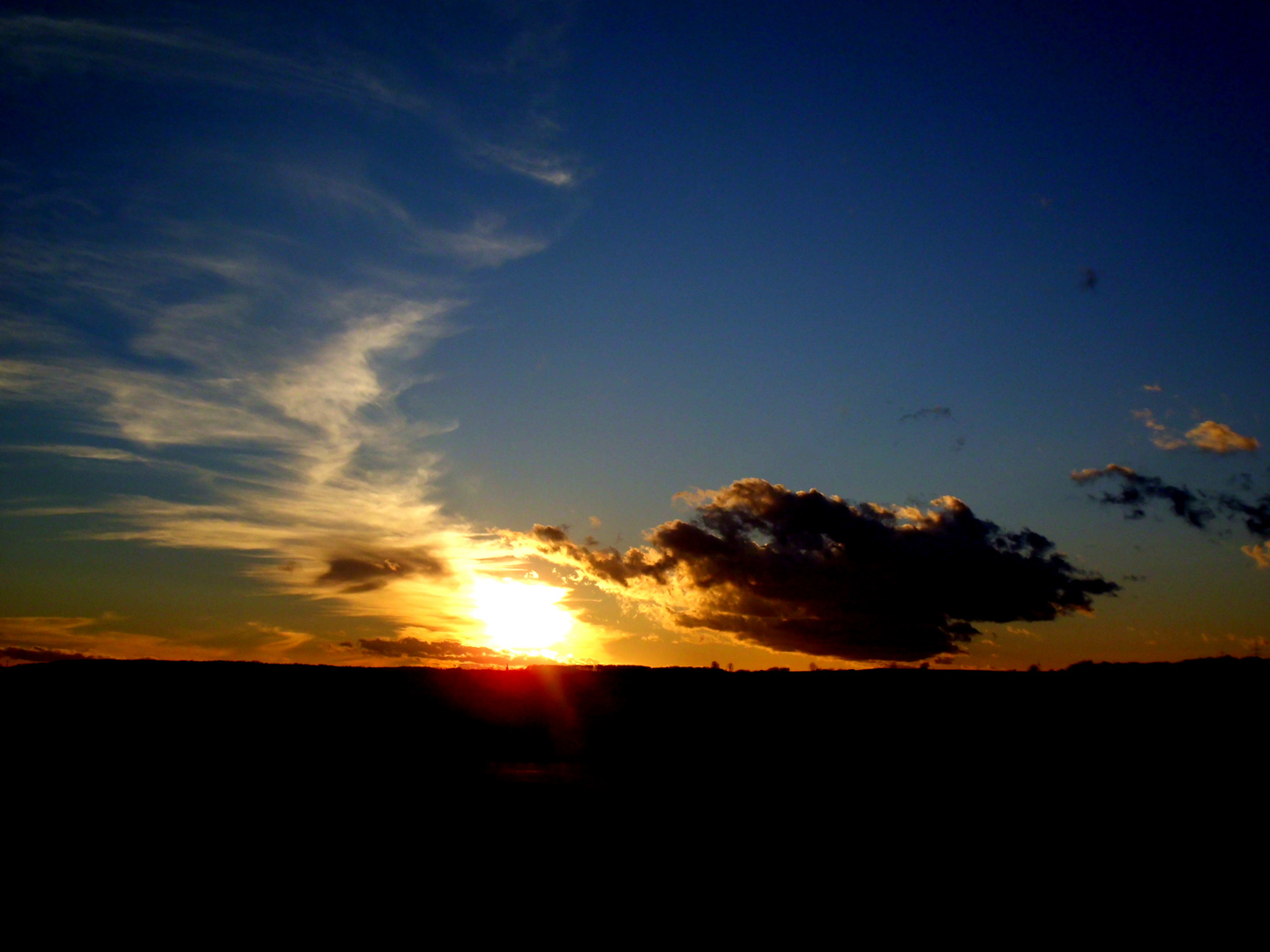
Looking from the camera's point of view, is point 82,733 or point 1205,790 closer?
point 1205,790

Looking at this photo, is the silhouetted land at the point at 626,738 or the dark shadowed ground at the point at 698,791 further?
the silhouetted land at the point at 626,738

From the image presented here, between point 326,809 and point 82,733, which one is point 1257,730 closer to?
point 326,809

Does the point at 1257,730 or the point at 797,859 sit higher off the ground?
the point at 1257,730

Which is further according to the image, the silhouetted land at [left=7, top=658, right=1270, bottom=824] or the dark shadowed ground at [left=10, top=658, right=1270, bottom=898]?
the silhouetted land at [left=7, top=658, right=1270, bottom=824]

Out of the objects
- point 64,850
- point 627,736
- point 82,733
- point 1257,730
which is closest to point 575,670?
point 627,736

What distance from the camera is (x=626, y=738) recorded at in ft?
133

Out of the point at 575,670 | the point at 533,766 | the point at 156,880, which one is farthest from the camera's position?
the point at 575,670

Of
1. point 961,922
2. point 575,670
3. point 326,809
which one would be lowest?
point 961,922

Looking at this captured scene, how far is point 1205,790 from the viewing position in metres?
19.2

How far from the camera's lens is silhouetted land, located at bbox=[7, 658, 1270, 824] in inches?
712

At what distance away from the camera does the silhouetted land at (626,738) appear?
18.1 metres

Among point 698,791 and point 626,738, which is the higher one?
point 626,738

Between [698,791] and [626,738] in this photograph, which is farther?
[626,738]

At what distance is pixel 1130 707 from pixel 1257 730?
4.82 m
